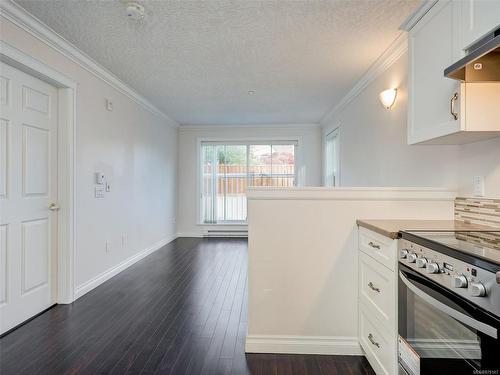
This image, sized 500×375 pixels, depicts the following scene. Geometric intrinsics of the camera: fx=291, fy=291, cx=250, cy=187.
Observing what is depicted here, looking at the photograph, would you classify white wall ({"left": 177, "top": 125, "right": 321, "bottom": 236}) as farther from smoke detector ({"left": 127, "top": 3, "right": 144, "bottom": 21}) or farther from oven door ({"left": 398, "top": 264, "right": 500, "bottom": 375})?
oven door ({"left": 398, "top": 264, "right": 500, "bottom": 375})

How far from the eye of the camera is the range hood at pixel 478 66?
4.11 feet

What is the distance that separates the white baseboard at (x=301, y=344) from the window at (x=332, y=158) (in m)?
3.39

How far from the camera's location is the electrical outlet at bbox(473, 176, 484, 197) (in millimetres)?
1786

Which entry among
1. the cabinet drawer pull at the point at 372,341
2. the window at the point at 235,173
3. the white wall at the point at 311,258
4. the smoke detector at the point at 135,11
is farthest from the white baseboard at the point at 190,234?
the cabinet drawer pull at the point at 372,341

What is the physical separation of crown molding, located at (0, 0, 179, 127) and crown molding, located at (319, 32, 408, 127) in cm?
303

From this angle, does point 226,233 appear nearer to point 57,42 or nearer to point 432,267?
point 57,42

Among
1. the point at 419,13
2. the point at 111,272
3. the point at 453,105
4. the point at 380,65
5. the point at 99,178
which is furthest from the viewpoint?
the point at 111,272

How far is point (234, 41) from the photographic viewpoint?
2.66 m

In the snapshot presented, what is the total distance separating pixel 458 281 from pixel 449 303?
0.11 m

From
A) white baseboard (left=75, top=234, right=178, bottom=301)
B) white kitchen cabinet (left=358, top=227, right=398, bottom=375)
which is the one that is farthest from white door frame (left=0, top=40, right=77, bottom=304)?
white kitchen cabinet (left=358, top=227, right=398, bottom=375)

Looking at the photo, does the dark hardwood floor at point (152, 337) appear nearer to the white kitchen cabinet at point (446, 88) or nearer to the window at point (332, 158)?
the white kitchen cabinet at point (446, 88)

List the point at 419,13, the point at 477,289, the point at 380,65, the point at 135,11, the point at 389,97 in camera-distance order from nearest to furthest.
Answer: the point at 477,289, the point at 419,13, the point at 135,11, the point at 389,97, the point at 380,65

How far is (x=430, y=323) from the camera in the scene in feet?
4.07

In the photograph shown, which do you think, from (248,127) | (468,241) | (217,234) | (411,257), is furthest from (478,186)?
(217,234)
